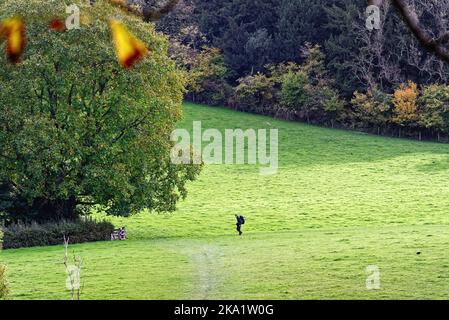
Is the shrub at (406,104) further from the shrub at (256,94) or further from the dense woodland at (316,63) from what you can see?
the shrub at (256,94)

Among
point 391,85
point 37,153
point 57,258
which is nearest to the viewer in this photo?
point 57,258

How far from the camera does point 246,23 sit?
6631 cm

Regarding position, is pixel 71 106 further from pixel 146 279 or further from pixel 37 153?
pixel 146 279

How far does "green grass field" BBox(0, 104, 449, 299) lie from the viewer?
19719mm

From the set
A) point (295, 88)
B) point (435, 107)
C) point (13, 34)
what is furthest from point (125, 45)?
point (295, 88)

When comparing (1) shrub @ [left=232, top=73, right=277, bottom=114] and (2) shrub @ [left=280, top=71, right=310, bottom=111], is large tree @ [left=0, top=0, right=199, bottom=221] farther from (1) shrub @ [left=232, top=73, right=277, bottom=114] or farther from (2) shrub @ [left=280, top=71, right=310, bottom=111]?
(1) shrub @ [left=232, top=73, right=277, bottom=114]

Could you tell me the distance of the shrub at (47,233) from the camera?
31.2 m

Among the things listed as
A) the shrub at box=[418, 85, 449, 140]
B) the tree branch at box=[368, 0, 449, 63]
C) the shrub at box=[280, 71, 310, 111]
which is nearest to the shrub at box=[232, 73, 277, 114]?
the shrub at box=[280, 71, 310, 111]

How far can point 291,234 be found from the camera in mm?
33031

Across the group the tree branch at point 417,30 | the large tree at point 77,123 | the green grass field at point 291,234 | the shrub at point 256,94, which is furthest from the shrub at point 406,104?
the tree branch at point 417,30

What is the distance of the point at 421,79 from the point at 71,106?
3499 cm

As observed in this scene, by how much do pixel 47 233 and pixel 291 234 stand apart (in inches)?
381

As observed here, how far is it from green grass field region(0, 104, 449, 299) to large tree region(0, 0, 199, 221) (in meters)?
2.80
